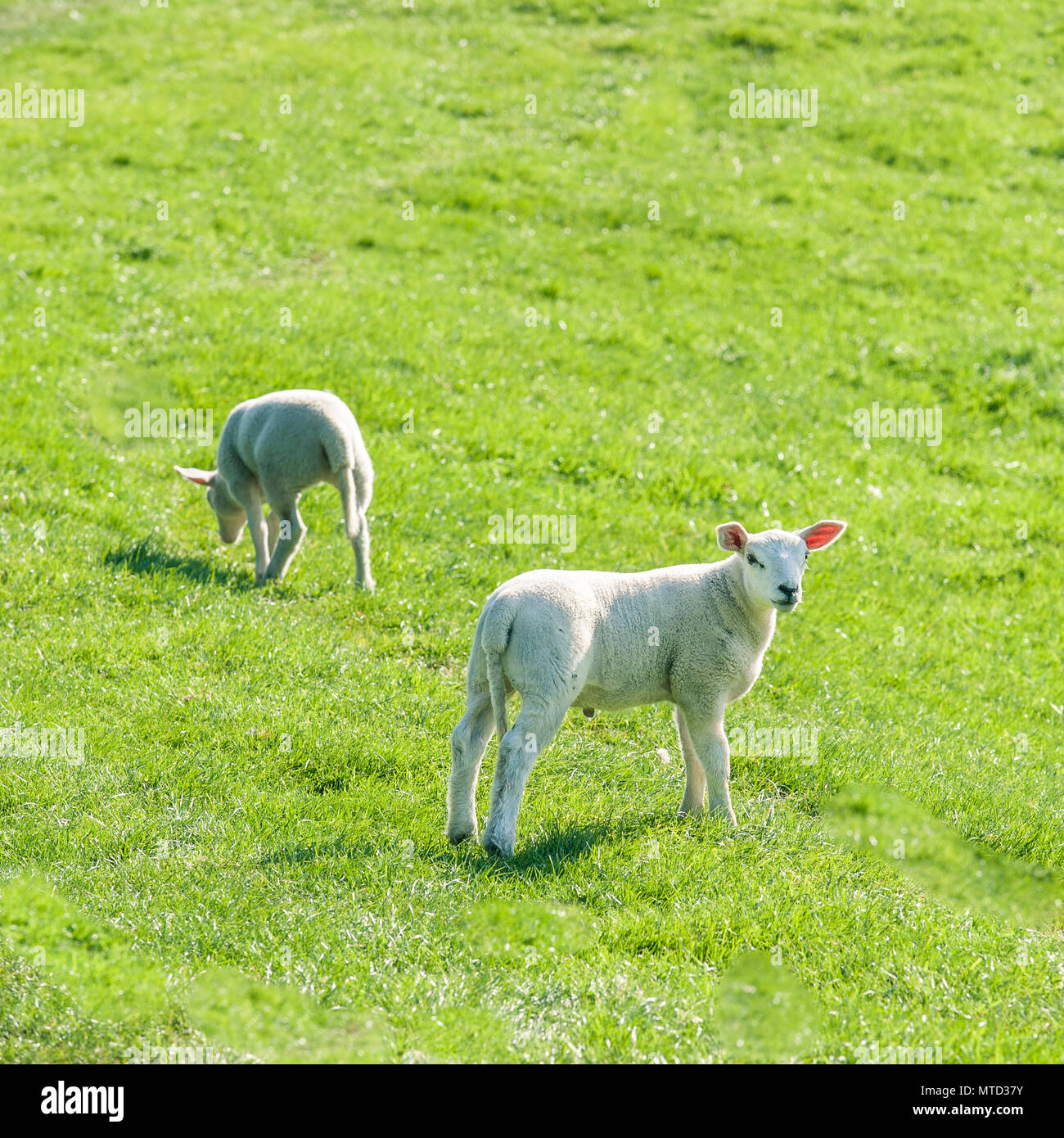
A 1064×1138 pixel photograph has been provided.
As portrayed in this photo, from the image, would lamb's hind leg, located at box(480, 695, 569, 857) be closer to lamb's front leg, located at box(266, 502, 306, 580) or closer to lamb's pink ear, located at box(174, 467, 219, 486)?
lamb's front leg, located at box(266, 502, 306, 580)

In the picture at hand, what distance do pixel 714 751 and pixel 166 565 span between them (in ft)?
17.7

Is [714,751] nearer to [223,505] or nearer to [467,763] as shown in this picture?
[467,763]

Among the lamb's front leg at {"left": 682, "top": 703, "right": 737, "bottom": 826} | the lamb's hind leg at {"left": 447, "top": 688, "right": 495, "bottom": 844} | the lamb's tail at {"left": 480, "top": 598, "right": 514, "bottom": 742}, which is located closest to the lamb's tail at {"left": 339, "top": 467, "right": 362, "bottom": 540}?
the lamb's hind leg at {"left": 447, "top": 688, "right": 495, "bottom": 844}

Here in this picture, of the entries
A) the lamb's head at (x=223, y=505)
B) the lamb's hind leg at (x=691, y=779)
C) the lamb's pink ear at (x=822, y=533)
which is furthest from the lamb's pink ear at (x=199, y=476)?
the lamb's pink ear at (x=822, y=533)

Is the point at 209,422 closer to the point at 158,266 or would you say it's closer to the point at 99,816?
the point at 158,266

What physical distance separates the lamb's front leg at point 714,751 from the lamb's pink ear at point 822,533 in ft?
3.86

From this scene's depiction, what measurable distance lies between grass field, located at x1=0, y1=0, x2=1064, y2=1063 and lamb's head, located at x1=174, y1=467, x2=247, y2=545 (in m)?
0.30

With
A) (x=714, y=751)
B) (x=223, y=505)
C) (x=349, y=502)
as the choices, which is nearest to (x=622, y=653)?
(x=714, y=751)

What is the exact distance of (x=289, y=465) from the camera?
33.7ft

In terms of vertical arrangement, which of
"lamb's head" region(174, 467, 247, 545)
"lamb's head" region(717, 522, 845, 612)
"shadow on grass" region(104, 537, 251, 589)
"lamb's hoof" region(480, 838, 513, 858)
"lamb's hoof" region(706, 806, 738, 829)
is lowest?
"lamb's hoof" region(706, 806, 738, 829)

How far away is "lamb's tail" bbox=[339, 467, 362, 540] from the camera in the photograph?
33.4 ft

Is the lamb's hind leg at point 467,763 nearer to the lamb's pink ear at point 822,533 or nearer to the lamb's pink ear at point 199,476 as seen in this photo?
the lamb's pink ear at point 822,533

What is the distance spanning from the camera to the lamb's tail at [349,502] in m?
10.2

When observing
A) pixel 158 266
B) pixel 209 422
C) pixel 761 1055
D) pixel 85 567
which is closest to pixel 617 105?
pixel 158 266
